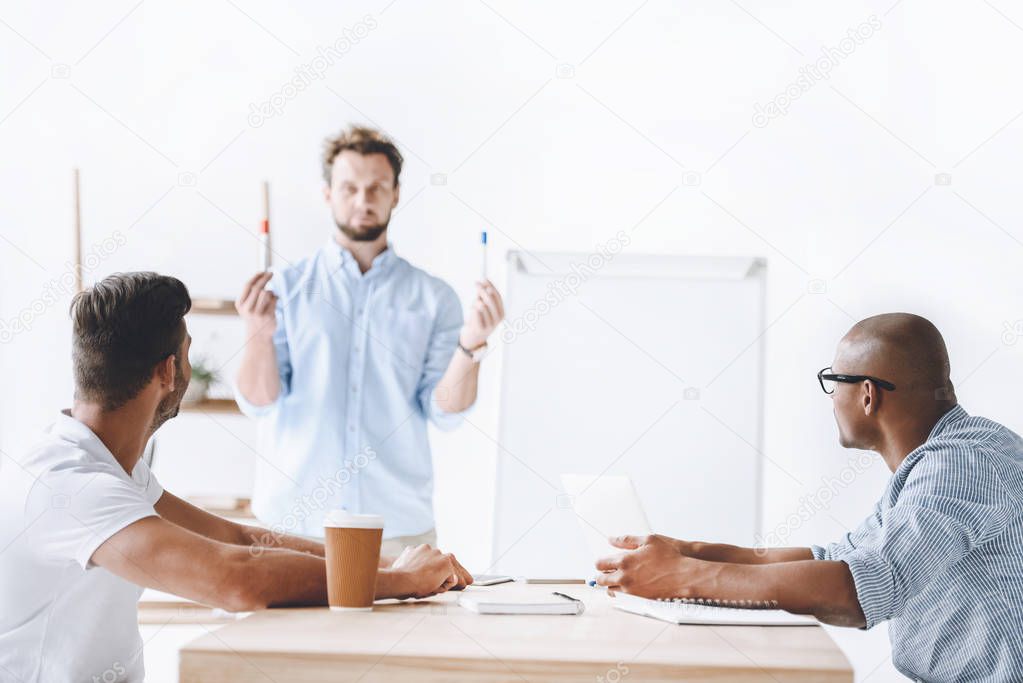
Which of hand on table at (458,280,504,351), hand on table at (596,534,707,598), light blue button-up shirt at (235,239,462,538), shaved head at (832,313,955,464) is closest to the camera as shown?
hand on table at (596,534,707,598)

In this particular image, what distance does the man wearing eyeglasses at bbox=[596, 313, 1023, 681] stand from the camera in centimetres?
121

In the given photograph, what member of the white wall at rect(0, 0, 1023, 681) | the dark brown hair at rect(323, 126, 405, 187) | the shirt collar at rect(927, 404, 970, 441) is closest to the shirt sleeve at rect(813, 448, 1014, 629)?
the shirt collar at rect(927, 404, 970, 441)

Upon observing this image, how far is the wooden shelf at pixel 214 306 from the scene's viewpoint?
3.15 metres

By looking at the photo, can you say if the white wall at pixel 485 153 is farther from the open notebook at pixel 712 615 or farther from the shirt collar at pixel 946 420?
the open notebook at pixel 712 615

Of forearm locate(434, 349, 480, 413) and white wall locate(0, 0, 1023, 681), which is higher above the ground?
white wall locate(0, 0, 1023, 681)

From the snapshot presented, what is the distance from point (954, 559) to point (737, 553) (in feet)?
1.20

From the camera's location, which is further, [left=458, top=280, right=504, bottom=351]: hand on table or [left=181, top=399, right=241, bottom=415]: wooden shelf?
[left=181, top=399, right=241, bottom=415]: wooden shelf

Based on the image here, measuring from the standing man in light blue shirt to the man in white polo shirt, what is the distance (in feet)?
3.28

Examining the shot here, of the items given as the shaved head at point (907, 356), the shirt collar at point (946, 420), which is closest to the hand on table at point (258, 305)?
the shaved head at point (907, 356)

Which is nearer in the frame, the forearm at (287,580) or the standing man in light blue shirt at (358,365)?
the forearm at (287,580)

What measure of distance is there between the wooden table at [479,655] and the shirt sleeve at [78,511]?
0.20m

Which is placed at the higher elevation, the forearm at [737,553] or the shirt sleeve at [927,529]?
the shirt sleeve at [927,529]

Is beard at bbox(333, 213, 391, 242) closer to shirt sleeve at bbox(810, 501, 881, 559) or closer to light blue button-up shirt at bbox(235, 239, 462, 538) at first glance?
light blue button-up shirt at bbox(235, 239, 462, 538)

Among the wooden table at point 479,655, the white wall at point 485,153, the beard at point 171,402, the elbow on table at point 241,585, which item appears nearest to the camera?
the wooden table at point 479,655
